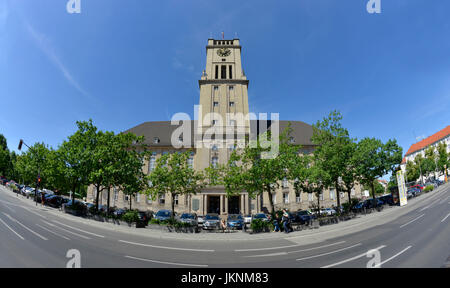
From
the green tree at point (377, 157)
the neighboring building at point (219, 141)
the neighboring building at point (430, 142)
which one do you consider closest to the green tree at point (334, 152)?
the green tree at point (377, 157)

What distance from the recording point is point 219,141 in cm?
3578

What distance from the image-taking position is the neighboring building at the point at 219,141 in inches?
1318

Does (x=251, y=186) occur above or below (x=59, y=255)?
above

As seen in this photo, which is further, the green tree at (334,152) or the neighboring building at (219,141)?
the neighboring building at (219,141)

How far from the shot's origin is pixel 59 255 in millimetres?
8375

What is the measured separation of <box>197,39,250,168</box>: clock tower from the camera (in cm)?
3578

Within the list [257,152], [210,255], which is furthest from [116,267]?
[257,152]

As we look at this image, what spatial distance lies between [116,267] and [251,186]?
13.8 meters

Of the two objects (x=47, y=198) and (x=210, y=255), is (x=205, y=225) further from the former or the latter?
(x=47, y=198)

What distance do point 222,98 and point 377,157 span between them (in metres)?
29.5

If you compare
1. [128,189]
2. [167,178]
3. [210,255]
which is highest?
[167,178]

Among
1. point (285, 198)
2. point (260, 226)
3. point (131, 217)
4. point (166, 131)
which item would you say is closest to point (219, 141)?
point (166, 131)

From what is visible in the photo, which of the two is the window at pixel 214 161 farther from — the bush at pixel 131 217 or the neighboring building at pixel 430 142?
the neighboring building at pixel 430 142

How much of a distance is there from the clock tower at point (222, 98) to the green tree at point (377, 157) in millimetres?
18871
